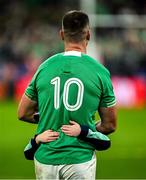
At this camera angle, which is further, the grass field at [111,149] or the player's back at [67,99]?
the grass field at [111,149]

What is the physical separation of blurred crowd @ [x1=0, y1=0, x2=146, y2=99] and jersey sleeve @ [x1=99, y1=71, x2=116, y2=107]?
19673 mm

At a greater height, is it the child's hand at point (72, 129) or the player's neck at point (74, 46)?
the player's neck at point (74, 46)

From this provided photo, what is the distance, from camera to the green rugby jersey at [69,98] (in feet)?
20.8

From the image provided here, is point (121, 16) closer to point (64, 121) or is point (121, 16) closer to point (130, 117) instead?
point (130, 117)

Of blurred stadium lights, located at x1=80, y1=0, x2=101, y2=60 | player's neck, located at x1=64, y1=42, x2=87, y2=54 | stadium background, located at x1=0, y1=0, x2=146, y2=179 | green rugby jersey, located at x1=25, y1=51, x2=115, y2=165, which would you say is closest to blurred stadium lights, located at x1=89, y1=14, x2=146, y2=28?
stadium background, located at x1=0, y1=0, x2=146, y2=179

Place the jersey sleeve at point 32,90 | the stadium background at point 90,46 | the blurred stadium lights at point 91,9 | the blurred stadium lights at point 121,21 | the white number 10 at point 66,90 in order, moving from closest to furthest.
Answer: the white number 10 at point 66,90 < the jersey sleeve at point 32,90 < the stadium background at point 90,46 < the blurred stadium lights at point 91,9 < the blurred stadium lights at point 121,21

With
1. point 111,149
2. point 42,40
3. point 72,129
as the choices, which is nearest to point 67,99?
point 72,129

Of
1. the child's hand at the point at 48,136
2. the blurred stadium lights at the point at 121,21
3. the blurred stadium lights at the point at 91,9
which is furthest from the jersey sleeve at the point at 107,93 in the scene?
the blurred stadium lights at the point at 121,21

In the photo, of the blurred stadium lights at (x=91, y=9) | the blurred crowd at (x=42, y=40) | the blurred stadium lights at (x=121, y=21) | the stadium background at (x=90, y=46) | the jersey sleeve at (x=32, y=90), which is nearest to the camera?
the jersey sleeve at (x=32, y=90)

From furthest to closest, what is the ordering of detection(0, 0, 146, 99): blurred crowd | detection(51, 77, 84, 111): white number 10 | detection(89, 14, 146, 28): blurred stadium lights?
detection(89, 14, 146, 28): blurred stadium lights
detection(0, 0, 146, 99): blurred crowd
detection(51, 77, 84, 111): white number 10

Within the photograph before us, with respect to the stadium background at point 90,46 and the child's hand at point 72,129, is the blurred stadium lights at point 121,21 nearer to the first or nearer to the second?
the stadium background at point 90,46

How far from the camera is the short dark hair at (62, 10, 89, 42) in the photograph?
641 cm

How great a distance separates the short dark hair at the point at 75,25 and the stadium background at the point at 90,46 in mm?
12616

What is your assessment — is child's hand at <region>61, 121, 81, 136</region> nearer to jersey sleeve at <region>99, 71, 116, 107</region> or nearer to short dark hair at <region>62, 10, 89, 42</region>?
jersey sleeve at <region>99, 71, 116, 107</region>
